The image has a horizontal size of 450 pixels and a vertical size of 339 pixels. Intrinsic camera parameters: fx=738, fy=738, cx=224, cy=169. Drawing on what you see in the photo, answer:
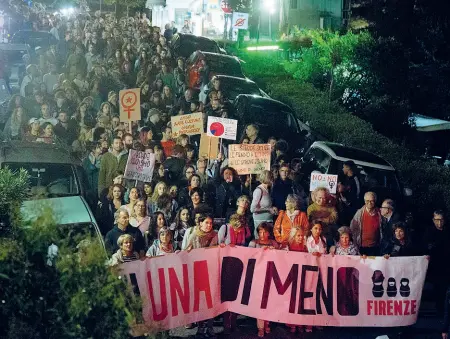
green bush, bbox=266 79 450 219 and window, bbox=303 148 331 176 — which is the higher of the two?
window, bbox=303 148 331 176

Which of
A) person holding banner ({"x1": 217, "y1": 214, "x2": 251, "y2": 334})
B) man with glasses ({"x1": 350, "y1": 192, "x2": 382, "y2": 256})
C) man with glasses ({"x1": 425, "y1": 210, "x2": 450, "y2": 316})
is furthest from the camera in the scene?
man with glasses ({"x1": 350, "y1": 192, "x2": 382, "y2": 256})

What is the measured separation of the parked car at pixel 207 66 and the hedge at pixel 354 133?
1.76 metres

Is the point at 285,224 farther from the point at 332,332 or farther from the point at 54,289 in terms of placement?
the point at 54,289

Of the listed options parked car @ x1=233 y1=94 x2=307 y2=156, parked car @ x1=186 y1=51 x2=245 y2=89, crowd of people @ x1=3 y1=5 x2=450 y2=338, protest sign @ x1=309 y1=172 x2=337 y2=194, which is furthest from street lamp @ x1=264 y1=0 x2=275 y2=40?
protest sign @ x1=309 y1=172 x2=337 y2=194

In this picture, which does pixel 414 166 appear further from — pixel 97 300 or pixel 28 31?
pixel 28 31

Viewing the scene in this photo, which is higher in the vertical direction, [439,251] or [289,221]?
[289,221]

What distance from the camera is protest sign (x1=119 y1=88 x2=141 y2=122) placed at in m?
13.9

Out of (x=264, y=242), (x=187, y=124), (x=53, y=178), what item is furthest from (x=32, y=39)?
(x=264, y=242)

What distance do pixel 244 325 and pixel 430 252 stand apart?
266 cm

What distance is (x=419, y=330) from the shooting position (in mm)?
9672

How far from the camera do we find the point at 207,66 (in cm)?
2167

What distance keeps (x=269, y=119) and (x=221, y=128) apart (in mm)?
4323

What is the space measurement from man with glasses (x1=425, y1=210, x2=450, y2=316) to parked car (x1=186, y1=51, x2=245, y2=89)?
11527 mm

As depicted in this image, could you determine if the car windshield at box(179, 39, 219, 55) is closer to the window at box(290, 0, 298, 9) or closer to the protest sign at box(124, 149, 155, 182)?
the window at box(290, 0, 298, 9)
